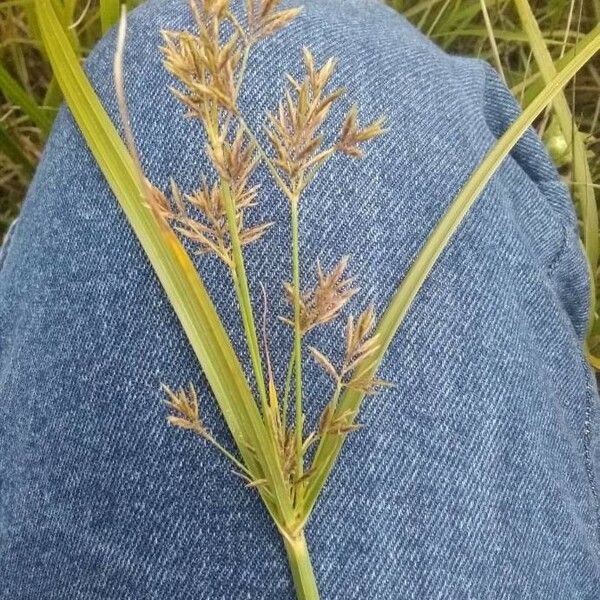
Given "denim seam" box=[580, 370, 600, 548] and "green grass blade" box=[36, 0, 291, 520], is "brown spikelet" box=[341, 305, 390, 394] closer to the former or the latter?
"green grass blade" box=[36, 0, 291, 520]

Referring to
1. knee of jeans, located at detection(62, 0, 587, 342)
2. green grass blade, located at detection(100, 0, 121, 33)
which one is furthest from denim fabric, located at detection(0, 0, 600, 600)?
green grass blade, located at detection(100, 0, 121, 33)

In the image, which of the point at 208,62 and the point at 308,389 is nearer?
the point at 208,62

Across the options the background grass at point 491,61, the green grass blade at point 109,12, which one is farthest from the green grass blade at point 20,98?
the green grass blade at point 109,12

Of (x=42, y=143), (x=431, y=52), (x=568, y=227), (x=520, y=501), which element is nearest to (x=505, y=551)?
(x=520, y=501)

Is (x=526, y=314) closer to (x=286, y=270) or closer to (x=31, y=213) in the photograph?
(x=286, y=270)

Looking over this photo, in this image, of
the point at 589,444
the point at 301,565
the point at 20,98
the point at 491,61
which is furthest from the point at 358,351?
the point at 491,61

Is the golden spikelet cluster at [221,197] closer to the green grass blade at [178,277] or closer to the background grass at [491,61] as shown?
the green grass blade at [178,277]

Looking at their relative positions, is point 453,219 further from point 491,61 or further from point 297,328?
point 491,61

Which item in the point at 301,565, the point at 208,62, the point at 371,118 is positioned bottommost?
the point at 301,565
